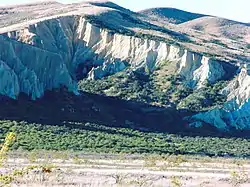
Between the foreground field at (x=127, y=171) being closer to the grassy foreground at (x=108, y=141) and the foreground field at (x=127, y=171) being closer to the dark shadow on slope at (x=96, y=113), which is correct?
the grassy foreground at (x=108, y=141)

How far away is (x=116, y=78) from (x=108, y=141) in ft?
123

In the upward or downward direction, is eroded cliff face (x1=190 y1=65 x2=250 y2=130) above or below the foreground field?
below

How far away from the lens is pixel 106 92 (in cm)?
11475

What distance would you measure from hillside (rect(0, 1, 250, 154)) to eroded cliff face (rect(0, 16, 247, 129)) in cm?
16

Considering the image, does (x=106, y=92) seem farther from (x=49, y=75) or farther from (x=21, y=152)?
(x=21, y=152)

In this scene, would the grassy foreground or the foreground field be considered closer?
the foreground field

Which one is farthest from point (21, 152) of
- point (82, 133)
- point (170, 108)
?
point (170, 108)

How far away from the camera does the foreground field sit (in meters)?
50.8

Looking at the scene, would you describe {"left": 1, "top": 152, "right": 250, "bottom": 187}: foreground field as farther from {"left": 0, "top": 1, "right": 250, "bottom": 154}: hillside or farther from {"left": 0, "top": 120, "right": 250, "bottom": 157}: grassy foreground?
{"left": 0, "top": 1, "right": 250, "bottom": 154}: hillside

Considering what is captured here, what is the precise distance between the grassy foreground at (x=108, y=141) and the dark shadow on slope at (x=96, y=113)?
3122 mm

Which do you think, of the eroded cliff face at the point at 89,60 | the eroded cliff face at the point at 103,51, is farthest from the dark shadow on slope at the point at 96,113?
the eroded cliff face at the point at 103,51

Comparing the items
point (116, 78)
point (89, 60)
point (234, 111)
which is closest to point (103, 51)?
point (89, 60)

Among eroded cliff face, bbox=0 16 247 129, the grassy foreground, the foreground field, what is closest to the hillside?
eroded cliff face, bbox=0 16 247 129

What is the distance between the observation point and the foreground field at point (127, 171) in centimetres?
5084
